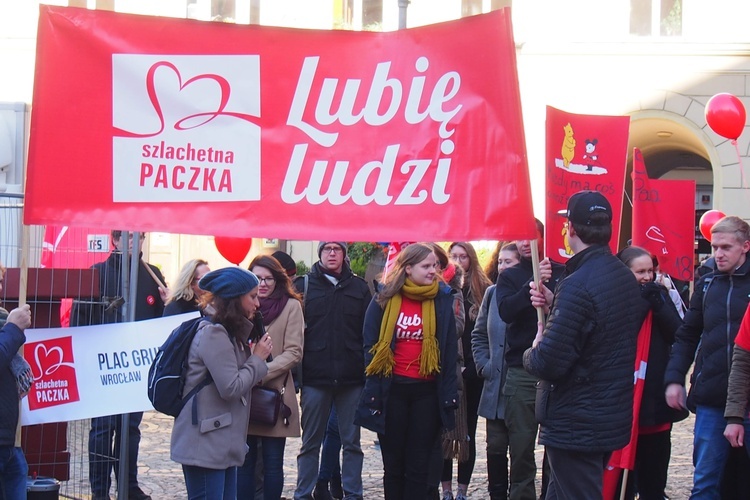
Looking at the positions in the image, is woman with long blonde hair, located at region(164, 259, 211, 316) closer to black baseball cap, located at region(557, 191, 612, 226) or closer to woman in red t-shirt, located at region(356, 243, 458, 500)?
woman in red t-shirt, located at region(356, 243, 458, 500)

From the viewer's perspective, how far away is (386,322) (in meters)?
7.28

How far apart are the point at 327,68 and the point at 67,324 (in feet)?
9.63

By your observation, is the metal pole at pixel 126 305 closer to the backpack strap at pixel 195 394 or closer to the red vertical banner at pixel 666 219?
the backpack strap at pixel 195 394

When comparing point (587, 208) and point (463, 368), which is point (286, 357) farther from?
point (587, 208)

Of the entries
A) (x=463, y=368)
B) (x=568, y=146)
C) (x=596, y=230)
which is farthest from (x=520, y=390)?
(x=596, y=230)

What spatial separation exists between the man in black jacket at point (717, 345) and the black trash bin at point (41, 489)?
12.8ft

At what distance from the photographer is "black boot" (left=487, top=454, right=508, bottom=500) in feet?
26.2

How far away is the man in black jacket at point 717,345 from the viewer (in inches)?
247

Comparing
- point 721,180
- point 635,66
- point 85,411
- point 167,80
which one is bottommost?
point 85,411

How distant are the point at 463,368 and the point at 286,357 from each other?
6.22 ft

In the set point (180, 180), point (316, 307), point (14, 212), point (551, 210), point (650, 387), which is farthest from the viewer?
point (316, 307)

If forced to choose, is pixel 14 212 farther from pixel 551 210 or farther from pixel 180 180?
pixel 551 210

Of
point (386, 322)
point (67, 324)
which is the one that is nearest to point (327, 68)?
point (386, 322)

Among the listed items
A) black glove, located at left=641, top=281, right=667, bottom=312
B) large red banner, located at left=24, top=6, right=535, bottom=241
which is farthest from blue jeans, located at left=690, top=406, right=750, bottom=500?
large red banner, located at left=24, top=6, right=535, bottom=241
